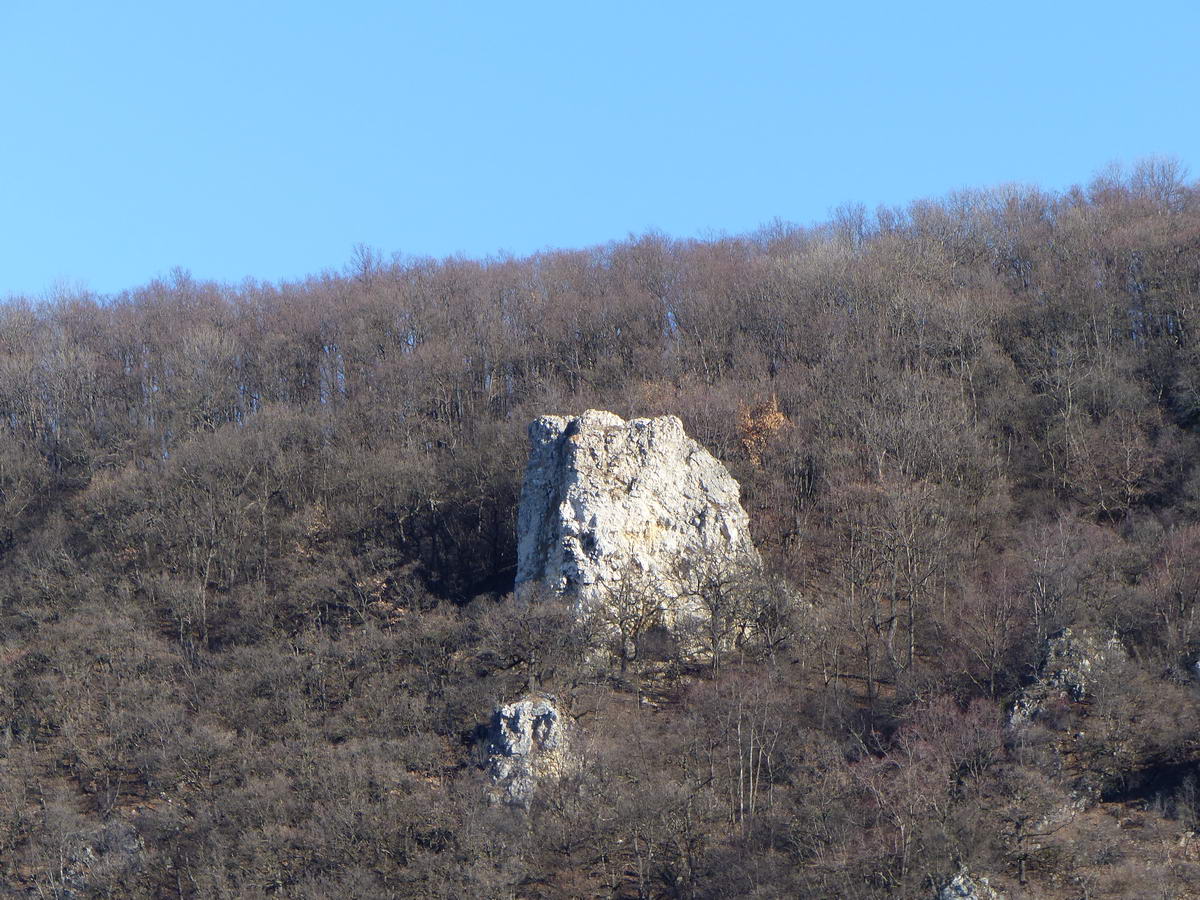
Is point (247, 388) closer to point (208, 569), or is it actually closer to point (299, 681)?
point (208, 569)

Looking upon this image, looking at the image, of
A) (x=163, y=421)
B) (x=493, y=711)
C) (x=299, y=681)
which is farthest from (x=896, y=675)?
(x=163, y=421)

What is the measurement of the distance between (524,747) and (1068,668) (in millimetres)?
13881

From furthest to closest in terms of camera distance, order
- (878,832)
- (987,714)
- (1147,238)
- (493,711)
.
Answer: (1147,238) → (493,711) → (987,714) → (878,832)

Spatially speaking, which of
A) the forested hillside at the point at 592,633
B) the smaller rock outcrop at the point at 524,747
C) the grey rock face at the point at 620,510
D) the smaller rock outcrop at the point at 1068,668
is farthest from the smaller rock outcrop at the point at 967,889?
the grey rock face at the point at 620,510

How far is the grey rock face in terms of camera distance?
1689 inches

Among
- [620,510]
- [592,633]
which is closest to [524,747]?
[592,633]

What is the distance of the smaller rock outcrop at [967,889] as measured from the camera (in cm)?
3019

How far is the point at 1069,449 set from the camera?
49969 millimetres

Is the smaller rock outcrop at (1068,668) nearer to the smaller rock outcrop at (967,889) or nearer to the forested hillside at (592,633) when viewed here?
the forested hillside at (592,633)

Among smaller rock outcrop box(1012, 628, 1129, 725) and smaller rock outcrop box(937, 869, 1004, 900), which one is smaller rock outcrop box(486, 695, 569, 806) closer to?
smaller rock outcrop box(937, 869, 1004, 900)

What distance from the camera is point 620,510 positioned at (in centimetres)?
4416

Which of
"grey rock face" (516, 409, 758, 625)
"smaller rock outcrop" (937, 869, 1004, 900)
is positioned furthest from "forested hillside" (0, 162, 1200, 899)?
"grey rock face" (516, 409, 758, 625)

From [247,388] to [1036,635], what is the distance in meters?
38.5

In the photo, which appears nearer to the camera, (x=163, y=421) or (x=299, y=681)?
(x=299, y=681)
